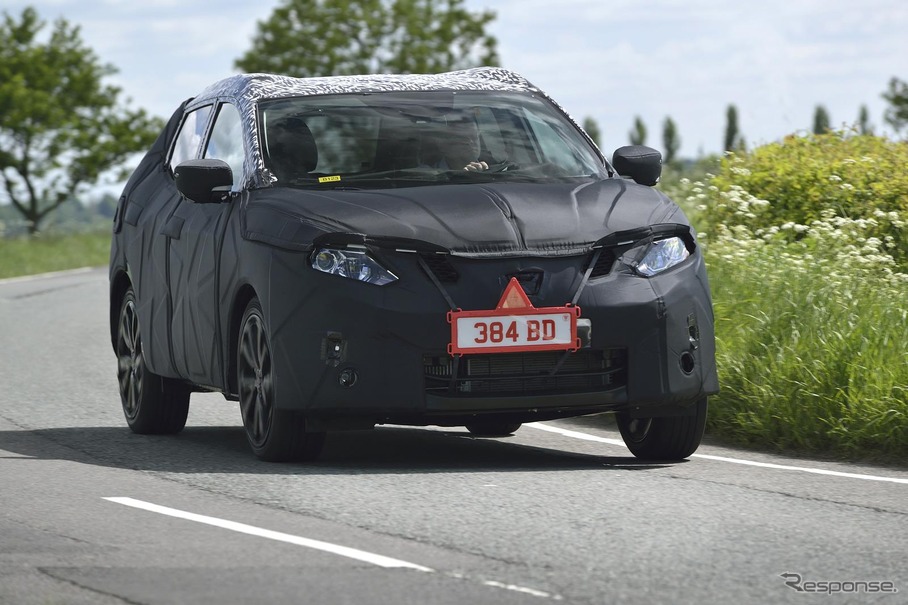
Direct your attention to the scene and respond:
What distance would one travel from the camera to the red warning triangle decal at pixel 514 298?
7.70 m

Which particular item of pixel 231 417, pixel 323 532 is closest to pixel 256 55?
pixel 231 417

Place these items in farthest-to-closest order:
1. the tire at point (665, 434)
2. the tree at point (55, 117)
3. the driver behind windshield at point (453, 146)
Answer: the tree at point (55, 117) → the driver behind windshield at point (453, 146) → the tire at point (665, 434)

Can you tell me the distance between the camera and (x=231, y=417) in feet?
37.4

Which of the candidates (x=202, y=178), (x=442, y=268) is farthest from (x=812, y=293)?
(x=202, y=178)

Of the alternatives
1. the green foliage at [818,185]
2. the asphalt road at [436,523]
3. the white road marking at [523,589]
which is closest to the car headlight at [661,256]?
the asphalt road at [436,523]

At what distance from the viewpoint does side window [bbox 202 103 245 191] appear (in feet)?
30.0

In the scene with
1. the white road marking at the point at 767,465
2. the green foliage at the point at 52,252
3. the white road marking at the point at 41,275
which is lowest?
the green foliage at the point at 52,252

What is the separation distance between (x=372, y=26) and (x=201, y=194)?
65.0m

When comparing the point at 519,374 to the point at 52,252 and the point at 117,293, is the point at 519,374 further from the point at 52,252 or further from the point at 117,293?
the point at 52,252

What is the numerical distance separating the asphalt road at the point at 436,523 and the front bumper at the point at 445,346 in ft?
1.16

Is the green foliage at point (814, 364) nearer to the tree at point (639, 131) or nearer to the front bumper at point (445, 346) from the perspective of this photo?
the front bumper at point (445, 346)

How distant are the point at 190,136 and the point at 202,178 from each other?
168 cm

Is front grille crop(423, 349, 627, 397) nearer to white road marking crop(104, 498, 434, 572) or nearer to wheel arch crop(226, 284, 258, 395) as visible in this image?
wheel arch crop(226, 284, 258, 395)

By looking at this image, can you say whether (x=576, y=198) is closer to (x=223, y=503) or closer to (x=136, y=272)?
(x=223, y=503)
